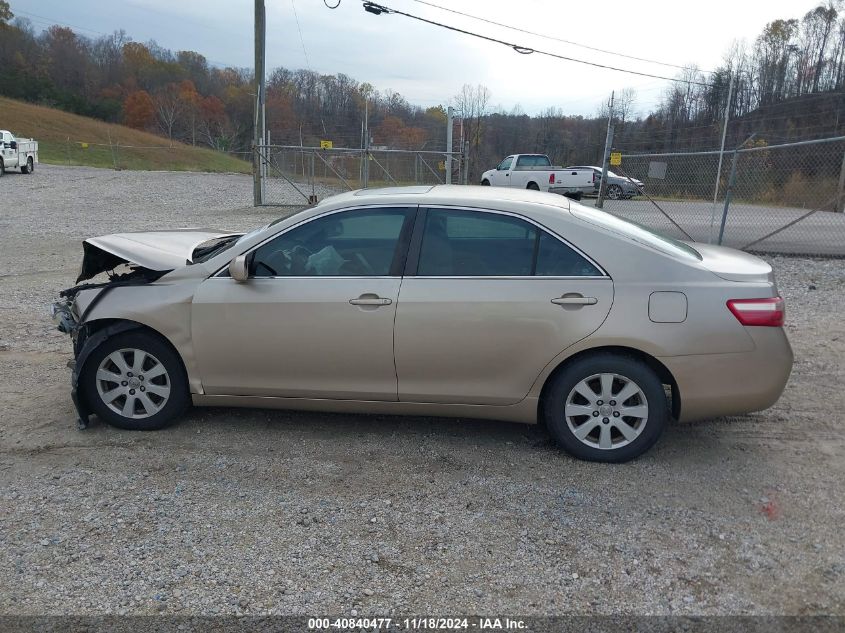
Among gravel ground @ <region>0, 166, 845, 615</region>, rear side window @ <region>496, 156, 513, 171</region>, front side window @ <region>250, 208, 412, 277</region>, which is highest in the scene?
rear side window @ <region>496, 156, 513, 171</region>

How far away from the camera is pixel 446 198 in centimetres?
431

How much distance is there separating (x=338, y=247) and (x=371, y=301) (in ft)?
1.74

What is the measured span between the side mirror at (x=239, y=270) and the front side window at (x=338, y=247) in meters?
0.08

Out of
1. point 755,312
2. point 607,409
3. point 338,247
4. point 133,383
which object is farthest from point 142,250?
point 755,312

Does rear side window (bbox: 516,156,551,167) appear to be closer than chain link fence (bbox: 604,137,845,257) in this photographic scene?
No

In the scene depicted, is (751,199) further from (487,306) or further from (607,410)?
(487,306)

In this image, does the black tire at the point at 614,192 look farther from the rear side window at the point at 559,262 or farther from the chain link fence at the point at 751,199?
the rear side window at the point at 559,262

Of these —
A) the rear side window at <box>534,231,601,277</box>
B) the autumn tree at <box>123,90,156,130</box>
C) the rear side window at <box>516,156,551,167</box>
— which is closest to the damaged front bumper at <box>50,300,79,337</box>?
the rear side window at <box>534,231,601,277</box>

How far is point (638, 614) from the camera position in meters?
2.80

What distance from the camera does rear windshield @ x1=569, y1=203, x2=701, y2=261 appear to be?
4.19m

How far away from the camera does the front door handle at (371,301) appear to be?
4.09 m

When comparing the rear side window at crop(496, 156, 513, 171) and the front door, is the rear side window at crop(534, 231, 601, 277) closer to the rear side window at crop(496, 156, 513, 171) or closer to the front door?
the front door

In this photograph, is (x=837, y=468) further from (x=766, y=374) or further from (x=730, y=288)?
(x=730, y=288)

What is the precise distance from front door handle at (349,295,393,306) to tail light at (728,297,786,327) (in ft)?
6.62
